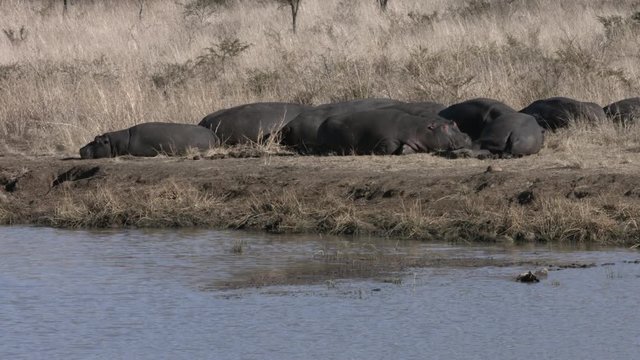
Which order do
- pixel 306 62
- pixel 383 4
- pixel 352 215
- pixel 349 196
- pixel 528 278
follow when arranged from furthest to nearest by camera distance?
pixel 383 4 → pixel 306 62 → pixel 349 196 → pixel 352 215 → pixel 528 278

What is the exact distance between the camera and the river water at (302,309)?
7230 mm

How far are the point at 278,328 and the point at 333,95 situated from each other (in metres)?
10.2

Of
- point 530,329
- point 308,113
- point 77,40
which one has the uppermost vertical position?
point 77,40

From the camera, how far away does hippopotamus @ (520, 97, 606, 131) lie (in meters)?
14.5

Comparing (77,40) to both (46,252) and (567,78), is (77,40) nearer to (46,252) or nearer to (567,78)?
(567,78)

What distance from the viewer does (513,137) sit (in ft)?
43.7

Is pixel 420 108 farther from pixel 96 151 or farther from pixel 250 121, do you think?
pixel 96 151

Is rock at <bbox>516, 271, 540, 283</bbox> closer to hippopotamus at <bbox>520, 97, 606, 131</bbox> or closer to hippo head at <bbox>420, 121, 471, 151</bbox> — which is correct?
hippo head at <bbox>420, 121, 471, 151</bbox>

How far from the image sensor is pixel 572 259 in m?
9.71

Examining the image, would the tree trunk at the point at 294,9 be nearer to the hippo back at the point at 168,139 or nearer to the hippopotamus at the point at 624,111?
the hippo back at the point at 168,139

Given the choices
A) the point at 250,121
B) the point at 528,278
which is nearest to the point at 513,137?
the point at 250,121

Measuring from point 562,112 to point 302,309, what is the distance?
23.8 feet

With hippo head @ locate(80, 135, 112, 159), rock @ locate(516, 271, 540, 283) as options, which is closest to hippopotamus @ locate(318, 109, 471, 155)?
hippo head @ locate(80, 135, 112, 159)

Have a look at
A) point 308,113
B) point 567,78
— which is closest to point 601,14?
point 567,78
